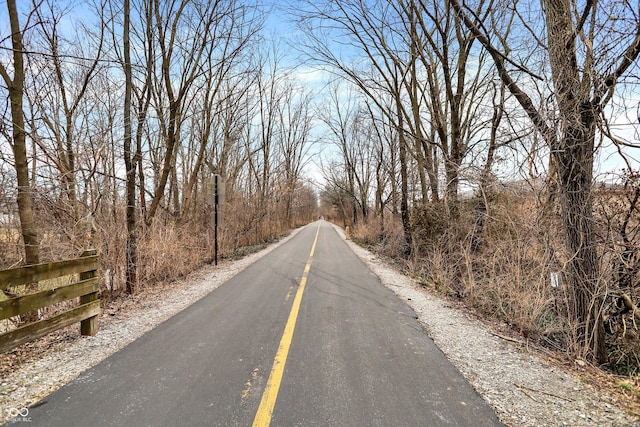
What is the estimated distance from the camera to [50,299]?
390 centimetres

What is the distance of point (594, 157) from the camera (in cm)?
403

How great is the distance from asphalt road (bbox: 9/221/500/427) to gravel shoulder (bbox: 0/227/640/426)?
20 centimetres

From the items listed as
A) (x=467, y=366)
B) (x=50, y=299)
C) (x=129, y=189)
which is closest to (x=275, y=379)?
(x=467, y=366)

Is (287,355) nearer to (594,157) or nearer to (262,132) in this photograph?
(594,157)

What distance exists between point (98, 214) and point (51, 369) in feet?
14.0

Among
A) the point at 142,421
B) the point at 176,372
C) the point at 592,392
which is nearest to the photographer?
the point at 142,421

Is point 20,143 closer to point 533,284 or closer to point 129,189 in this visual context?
point 129,189

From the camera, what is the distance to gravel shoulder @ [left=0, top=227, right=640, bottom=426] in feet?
8.95

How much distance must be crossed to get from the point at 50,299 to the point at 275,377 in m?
3.09

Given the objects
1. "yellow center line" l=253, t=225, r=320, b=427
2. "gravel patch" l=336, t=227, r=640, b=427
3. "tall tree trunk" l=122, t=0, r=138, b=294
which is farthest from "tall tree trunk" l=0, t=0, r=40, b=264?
"gravel patch" l=336, t=227, r=640, b=427

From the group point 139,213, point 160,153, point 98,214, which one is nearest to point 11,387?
point 98,214

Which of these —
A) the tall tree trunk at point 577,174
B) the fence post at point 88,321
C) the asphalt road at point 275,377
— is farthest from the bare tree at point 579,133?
the fence post at point 88,321

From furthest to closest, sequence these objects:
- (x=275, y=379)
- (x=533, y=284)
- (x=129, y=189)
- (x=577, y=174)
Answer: (x=129, y=189), (x=533, y=284), (x=577, y=174), (x=275, y=379)

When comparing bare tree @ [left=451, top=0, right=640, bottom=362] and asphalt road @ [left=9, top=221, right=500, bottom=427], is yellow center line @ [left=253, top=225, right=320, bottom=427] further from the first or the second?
bare tree @ [left=451, top=0, right=640, bottom=362]
